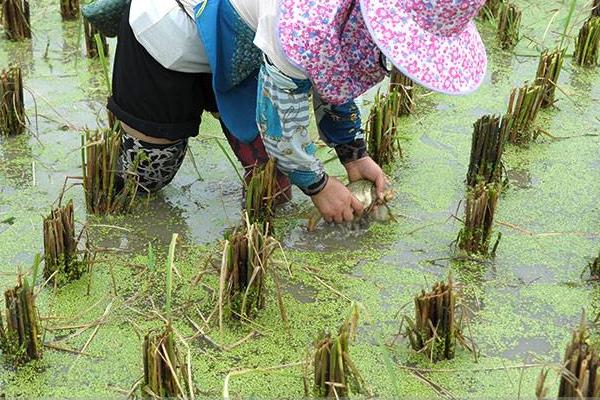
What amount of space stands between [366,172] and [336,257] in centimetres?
28

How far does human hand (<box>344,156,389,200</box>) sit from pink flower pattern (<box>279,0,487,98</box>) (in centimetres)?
40

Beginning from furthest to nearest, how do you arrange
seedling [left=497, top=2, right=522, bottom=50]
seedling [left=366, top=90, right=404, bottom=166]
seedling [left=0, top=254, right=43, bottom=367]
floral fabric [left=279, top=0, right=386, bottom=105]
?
seedling [left=497, top=2, right=522, bottom=50] < seedling [left=366, top=90, right=404, bottom=166] < floral fabric [left=279, top=0, right=386, bottom=105] < seedling [left=0, top=254, right=43, bottom=367]

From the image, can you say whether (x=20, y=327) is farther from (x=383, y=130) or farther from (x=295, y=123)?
(x=383, y=130)

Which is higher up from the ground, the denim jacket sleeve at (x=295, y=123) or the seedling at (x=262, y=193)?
the denim jacket sleeve at (x=295, y=123)

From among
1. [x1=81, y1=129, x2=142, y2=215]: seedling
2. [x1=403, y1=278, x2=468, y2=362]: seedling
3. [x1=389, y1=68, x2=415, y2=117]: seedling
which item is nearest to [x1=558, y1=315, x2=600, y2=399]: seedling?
[x1=403, y1=278, x2=468, y2=362]: seedling

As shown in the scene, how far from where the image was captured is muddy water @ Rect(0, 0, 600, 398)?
2.08 meters

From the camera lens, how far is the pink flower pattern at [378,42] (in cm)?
202

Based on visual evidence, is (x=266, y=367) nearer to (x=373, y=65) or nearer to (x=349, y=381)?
(x=349, y=381)

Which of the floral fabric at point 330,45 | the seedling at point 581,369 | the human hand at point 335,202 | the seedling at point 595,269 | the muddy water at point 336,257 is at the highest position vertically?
the floral fabric at point 330,45

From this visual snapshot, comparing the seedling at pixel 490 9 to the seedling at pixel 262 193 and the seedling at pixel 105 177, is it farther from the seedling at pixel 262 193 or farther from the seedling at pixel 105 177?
the seedling at pixel 105 177

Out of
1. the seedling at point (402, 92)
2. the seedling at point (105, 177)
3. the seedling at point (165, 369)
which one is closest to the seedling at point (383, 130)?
the seedling at point (402, 92)

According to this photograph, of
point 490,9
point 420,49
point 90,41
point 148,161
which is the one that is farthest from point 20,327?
point 490,9

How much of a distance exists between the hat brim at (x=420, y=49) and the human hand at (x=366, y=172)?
554 millimetres

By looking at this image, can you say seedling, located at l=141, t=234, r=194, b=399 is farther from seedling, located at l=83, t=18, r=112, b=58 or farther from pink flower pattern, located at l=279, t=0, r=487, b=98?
seedling, located at l=83, t=18, r=112, b=58
